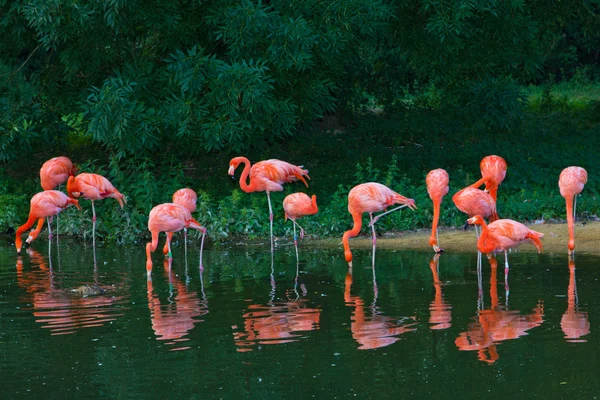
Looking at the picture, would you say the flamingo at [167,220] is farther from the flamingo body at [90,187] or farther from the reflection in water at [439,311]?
the reflection in water at [439,311]

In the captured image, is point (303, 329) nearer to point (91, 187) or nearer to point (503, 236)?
point (503, 236)

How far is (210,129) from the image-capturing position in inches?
474

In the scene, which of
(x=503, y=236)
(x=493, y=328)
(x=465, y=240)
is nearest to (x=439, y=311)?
(x=493, y=328)

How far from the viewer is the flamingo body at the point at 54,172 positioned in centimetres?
1252

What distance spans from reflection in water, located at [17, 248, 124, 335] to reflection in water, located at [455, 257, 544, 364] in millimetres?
2711

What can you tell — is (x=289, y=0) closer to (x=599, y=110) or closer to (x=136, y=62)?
(x=136, y=62)

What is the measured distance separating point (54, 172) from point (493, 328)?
23.2 feet

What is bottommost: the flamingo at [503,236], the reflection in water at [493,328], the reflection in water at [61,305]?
the reflection in water at [493,328]

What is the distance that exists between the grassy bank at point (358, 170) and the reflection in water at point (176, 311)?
10.9 ft

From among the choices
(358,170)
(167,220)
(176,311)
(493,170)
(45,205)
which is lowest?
(176,311)

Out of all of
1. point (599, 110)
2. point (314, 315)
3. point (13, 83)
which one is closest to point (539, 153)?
point (599, 110)

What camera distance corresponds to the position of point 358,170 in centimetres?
1463

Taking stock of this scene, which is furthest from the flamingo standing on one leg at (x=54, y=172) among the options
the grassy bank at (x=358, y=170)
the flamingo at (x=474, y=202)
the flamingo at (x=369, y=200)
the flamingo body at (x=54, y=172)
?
the flamingo at (x=474, y=202)

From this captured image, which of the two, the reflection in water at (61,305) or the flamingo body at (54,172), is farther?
the flamingo body at (54,172)
